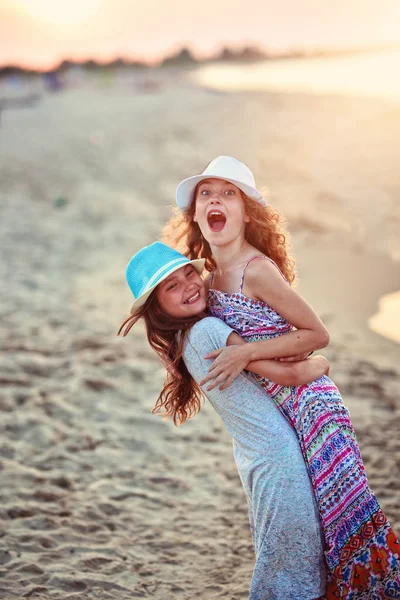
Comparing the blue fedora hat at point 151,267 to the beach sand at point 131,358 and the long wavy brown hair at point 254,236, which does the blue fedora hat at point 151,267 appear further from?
the beach sand at point 131,358

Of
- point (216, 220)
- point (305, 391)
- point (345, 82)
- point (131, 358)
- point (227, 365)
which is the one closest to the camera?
point (227, 365)

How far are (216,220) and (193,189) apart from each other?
0.21 m

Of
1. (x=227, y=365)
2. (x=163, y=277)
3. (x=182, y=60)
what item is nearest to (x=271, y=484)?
(x=227, y=365)

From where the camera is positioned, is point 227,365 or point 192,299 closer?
point 227,365

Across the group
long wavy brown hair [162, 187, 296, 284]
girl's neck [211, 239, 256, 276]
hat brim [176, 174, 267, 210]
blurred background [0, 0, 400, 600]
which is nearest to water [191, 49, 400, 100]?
blurred background [0, 0, 400, 600]

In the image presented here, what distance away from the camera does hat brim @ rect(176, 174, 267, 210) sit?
2744 millimetres

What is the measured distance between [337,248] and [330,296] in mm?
1690

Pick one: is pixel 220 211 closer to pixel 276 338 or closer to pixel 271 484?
pixel 276 338

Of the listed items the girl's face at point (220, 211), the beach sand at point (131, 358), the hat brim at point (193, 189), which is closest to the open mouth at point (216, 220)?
the girl's face at point (220, 211)

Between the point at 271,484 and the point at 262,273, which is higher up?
→ the point at 262,273

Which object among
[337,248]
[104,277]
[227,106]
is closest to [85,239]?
[104,277]

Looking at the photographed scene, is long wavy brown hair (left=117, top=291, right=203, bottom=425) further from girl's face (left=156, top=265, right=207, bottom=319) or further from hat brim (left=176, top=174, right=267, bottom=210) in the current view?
hat brim (left=176, top=174, right=267, bottom=210)

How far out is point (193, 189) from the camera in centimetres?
291

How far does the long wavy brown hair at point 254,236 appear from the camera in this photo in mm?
2875
